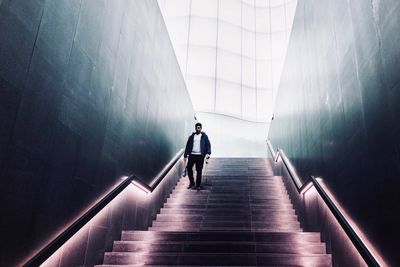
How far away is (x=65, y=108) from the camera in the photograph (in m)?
3.68

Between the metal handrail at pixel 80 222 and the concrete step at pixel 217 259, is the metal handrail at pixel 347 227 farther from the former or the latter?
the metal handrail at pixel 80 222

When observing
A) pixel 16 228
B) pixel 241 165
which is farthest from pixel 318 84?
pixel 241 165

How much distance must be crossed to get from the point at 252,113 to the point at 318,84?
11.1m

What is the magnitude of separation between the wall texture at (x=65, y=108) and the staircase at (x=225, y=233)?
99cm

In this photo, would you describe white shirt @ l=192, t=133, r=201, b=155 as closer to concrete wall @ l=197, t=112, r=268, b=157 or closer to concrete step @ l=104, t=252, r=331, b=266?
concrete step @ l=104, t=252, r=331, b=266

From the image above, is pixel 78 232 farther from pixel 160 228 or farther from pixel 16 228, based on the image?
pixel 160 228

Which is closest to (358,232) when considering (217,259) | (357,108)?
(357,108)

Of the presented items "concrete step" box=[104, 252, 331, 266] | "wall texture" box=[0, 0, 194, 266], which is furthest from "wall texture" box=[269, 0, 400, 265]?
"wall texture" box=[0, 0, 194, 266]

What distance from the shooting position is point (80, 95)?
4035 millimetres

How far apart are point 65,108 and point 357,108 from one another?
9.69 feet

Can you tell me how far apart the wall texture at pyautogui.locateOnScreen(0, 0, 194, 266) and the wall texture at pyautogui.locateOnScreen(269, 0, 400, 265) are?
2.86m

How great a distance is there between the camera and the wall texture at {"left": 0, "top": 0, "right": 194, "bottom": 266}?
2.83 m

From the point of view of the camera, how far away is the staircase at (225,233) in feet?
15.3

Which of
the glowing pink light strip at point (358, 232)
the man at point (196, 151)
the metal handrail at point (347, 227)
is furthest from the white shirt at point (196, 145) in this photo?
the glowing pink light strip at point (358, 232)
